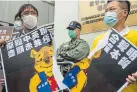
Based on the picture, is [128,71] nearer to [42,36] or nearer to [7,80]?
[42,36]

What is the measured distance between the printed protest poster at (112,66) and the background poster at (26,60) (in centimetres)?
39

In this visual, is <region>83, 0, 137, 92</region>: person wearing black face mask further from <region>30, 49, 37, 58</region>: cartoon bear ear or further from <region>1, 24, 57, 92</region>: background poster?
<region>30, 49, 37, 58</region>: cartoon bear ear

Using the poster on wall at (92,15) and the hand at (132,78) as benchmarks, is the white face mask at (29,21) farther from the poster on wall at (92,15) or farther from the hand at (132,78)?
the poster on wall at (92,15)

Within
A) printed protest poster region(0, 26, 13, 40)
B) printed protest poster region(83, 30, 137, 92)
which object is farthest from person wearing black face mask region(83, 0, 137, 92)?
printed protest poster region(0, 26, 13, 40)

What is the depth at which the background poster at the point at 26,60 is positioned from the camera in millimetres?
2268

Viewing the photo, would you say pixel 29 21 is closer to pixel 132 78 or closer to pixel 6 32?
pixel 6 32

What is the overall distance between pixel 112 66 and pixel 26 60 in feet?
2.50

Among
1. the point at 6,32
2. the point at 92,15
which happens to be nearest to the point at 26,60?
the point at 6,32

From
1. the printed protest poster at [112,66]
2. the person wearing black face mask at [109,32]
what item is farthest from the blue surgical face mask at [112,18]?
the printed protest poster at [112,66]

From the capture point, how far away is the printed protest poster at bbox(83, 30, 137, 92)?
1.89 m

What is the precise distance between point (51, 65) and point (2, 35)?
0.62 meters

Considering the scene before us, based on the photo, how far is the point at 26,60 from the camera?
7.62 ft

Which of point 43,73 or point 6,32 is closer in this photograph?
point 43,73

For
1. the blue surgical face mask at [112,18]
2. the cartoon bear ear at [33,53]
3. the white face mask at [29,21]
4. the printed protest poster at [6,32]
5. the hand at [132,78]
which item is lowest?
the hand at [132,78]
